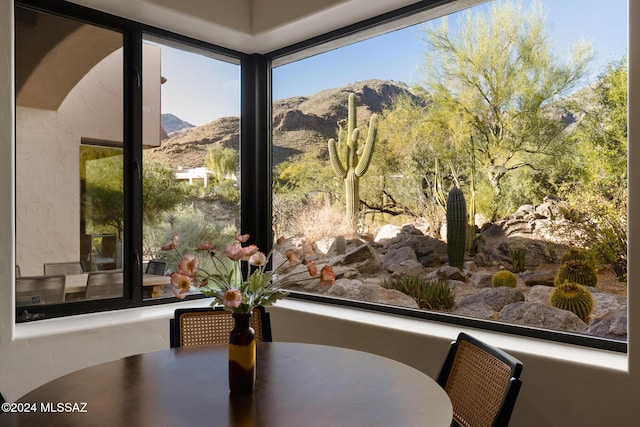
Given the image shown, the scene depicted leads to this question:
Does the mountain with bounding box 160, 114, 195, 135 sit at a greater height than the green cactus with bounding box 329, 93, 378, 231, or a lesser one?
greater

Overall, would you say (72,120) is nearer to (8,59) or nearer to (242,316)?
(8,59)

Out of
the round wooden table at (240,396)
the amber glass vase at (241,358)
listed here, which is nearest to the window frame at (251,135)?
the round wooden table at (240,396)

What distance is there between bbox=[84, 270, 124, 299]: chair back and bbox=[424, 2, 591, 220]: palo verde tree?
2.26 meters

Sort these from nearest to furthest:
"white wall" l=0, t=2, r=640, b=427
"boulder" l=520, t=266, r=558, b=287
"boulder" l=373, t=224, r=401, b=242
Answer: "white wall" l=0, t=2, r=640, b=427, "boulder" l=520, t=266, r=558, b=287, "boulder" l=373, t=224, r=401, b=242

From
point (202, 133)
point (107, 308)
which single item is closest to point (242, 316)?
point (107, 308)

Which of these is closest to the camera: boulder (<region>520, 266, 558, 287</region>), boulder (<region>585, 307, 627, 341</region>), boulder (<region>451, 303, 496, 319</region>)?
boulder (<region>585, 307, 627, 341</region>)

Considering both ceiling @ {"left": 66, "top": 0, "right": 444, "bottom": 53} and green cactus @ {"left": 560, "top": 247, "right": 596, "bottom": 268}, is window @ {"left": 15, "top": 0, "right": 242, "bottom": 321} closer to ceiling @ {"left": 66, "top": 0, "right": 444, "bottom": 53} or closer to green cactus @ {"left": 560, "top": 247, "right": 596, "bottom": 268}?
ceiling @ {"left": 66, "top": 0, "right": 444, "bottom": 53}

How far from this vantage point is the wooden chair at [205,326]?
2527mm

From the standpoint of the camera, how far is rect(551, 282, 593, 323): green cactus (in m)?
2.46

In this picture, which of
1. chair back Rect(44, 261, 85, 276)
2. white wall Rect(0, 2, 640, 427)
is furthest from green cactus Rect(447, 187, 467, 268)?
chair back Rect(44, 261, 85, 276)

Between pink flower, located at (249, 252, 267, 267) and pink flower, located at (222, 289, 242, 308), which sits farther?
pink flower, located at (249, 252, 267, 267)

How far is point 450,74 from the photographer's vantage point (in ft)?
9.70

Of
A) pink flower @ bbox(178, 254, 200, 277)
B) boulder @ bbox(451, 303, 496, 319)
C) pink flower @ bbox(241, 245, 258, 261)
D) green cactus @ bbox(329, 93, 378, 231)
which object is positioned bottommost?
boulder @ bbox(451, 303, 496, 319)

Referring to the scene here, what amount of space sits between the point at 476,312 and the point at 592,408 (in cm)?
79
